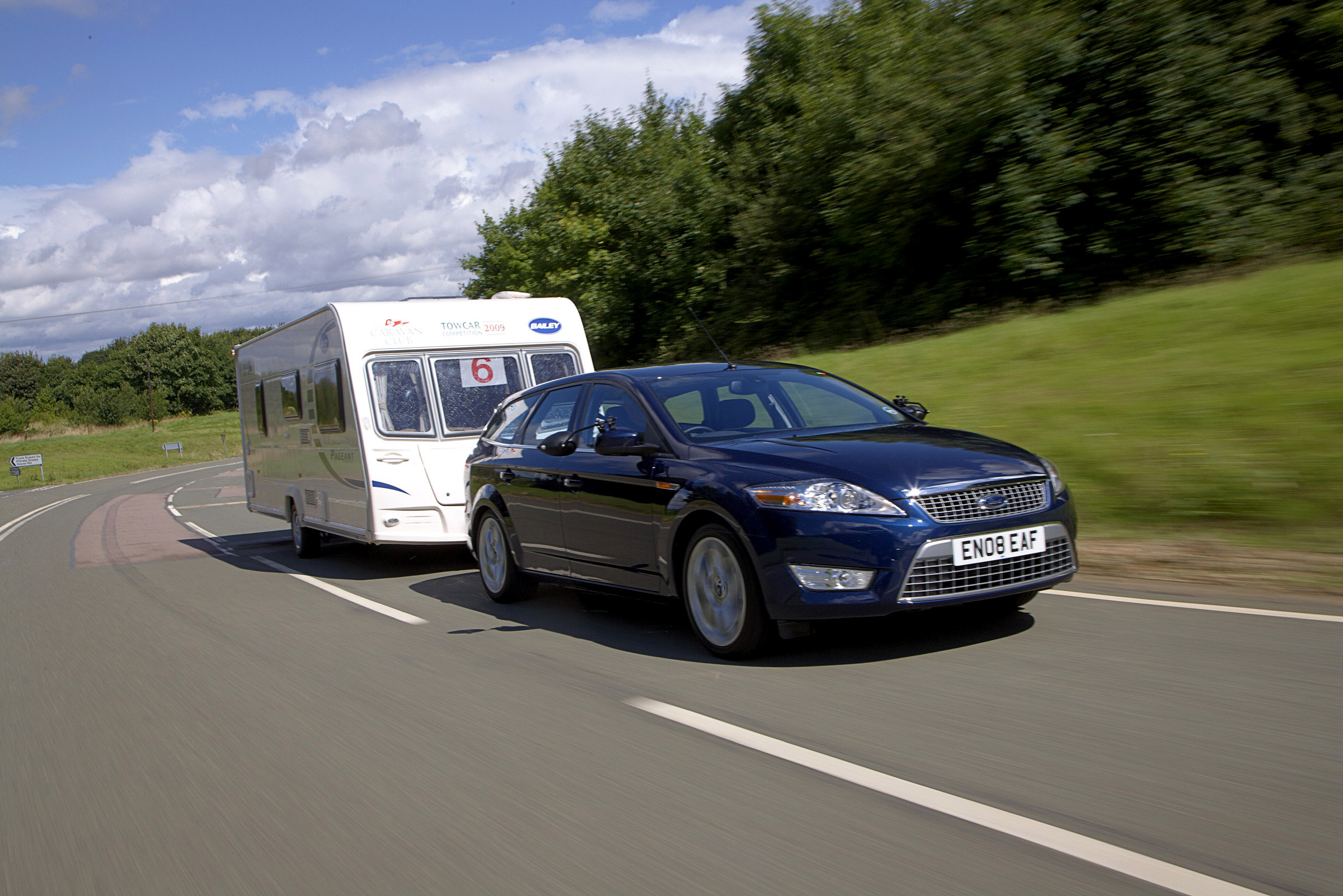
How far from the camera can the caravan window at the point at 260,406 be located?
14352 mm

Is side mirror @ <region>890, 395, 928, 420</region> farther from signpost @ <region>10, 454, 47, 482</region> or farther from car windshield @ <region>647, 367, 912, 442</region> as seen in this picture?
signpost @ <region>10, 454, 47, 482</region>

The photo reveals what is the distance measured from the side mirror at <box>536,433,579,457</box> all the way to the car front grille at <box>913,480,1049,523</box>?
102 inches

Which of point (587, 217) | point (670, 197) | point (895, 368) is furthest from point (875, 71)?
point (587, 217)

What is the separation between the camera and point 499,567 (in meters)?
8.15

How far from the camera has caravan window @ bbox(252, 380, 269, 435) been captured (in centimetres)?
1435

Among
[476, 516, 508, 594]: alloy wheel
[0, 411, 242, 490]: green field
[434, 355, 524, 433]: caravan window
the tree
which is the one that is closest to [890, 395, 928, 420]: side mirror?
[476, 516, 508, 594]: alloy wheel

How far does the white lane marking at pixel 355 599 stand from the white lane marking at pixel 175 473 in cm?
3519

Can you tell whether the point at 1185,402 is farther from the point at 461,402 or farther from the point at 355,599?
the point at 355,599

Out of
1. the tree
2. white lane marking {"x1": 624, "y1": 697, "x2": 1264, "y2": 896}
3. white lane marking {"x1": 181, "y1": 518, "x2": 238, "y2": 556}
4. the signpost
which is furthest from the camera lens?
the tree

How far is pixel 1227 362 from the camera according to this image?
439 inches

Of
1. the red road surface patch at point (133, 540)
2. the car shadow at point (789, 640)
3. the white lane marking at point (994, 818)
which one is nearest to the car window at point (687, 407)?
the car shadow at point (789, 640)

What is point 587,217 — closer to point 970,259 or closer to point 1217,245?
point 970,259

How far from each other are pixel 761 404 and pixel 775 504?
1414 millimetres

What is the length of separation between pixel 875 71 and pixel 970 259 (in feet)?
19.3
